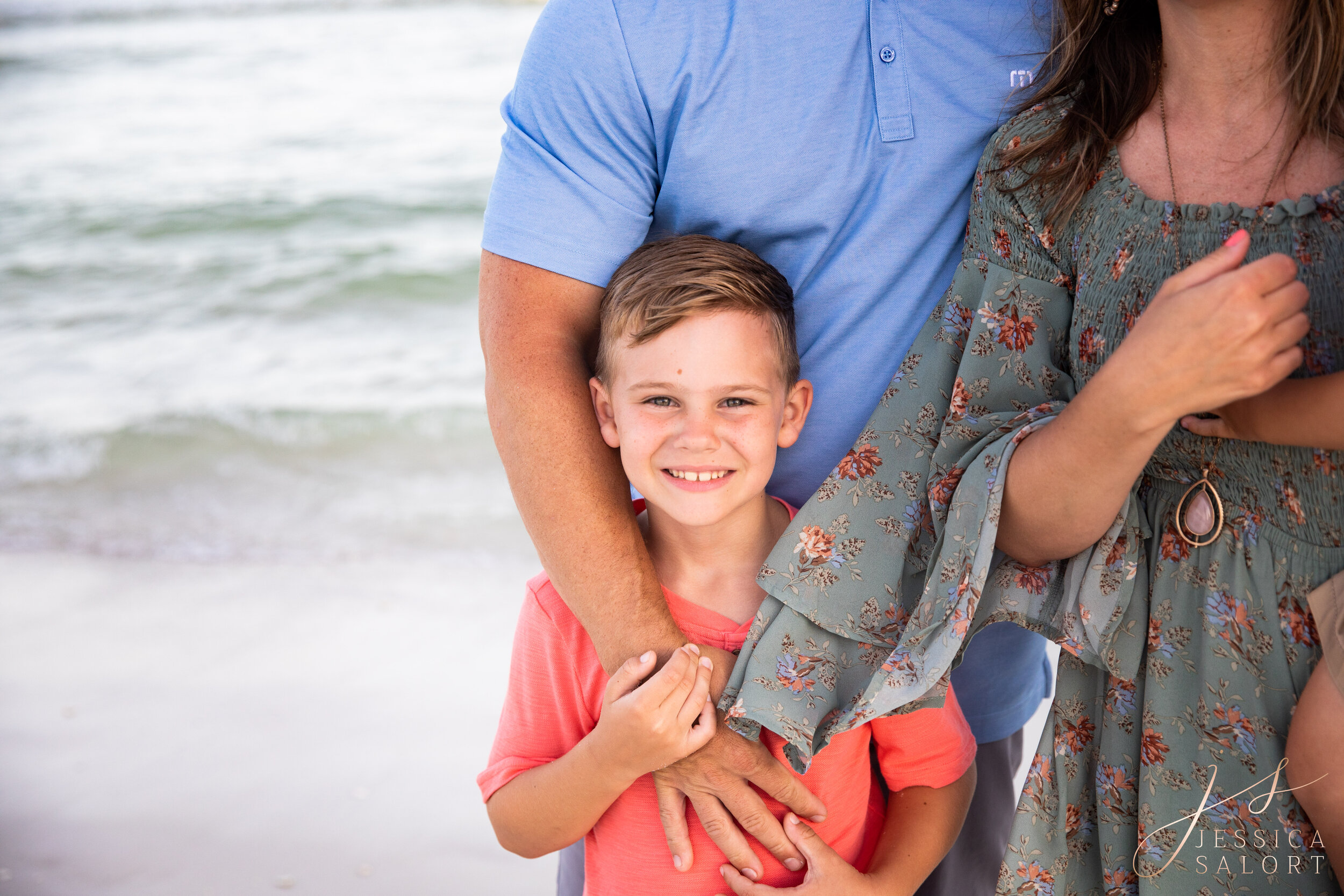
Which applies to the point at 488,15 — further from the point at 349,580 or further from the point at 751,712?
the point at 751,712

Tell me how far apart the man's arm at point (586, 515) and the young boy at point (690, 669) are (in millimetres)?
35

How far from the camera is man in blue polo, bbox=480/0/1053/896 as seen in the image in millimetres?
1444

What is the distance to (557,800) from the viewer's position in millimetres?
1414

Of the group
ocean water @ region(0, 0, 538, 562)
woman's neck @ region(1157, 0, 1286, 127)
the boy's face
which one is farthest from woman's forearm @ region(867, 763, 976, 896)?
ocean water @ region(0, 0, 538, 562)

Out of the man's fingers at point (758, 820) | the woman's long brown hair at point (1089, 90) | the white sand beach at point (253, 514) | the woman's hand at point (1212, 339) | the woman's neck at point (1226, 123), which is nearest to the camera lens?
the woman's hand at point (1212, 339)

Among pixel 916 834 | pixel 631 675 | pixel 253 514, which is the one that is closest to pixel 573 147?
pixel 631 675

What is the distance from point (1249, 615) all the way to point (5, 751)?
2788 mm

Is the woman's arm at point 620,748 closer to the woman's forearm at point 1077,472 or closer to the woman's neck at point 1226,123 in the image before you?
the woman's forearm at point 1077,472

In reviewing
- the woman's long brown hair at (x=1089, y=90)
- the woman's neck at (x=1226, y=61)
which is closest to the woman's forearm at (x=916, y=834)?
the woman's long brown hair at (x=1089, y=90)

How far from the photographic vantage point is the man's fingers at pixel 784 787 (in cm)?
141

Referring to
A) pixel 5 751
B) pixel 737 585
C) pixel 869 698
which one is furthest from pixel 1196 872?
pixel 5 751

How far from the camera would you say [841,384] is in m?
1.56

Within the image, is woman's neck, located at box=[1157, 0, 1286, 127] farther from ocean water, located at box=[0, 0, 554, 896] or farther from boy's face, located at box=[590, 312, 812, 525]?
ocean water, located at box=[0, 0, 554, 896]

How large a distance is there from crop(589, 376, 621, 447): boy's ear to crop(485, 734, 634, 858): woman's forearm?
1.25 ft
